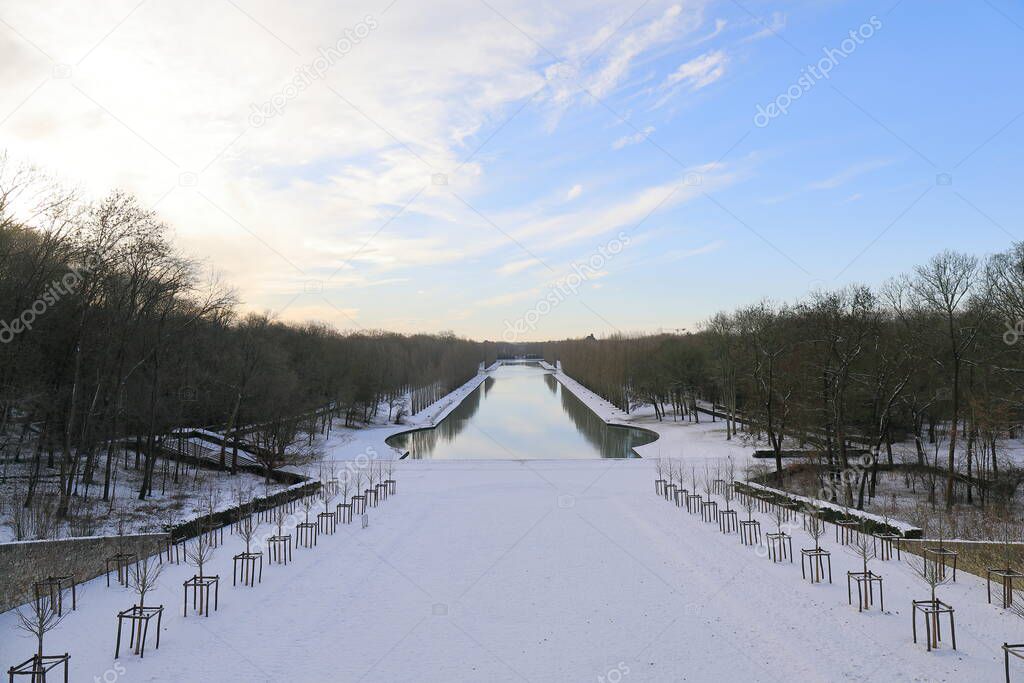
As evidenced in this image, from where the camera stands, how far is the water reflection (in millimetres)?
40406

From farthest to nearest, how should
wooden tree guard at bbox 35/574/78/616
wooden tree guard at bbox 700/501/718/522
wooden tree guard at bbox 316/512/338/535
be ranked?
1. wooden tree guard at bbox 700/501/718/522
2. wooden tree guard at bbox 316/512/338/535
3. wooden tree guard at bbox 35/574/78/616

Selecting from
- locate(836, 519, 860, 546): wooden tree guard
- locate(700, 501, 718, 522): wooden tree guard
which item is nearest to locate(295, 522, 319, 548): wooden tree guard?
locate(700, 501, 718, 522): wooden tree guard

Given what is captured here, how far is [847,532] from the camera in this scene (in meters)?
18.0

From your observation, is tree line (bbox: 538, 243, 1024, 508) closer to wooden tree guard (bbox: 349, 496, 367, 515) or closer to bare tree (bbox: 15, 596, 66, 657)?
wooden tree guard (bbox: 349, 496, 367, 515)

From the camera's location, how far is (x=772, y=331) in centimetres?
3909

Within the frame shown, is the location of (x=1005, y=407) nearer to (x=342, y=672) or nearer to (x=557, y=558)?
(x=557, y=558)

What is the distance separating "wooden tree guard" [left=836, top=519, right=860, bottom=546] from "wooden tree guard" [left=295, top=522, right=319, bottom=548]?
→ 14515 millimetres

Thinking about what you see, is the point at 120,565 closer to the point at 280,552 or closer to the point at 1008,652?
the point at 280,552

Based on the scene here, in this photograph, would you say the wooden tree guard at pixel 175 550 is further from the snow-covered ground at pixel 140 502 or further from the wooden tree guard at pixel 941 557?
the wooden tree guard at pixel 941 557

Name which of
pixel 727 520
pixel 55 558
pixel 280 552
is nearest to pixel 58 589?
pixel 55 558

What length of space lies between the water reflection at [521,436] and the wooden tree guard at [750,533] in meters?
20.5

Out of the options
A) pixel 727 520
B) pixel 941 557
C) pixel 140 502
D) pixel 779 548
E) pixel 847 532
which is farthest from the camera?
pixel 140 502

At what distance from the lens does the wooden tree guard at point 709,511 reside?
20250 millimetres

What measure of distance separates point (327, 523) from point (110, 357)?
532 inches
